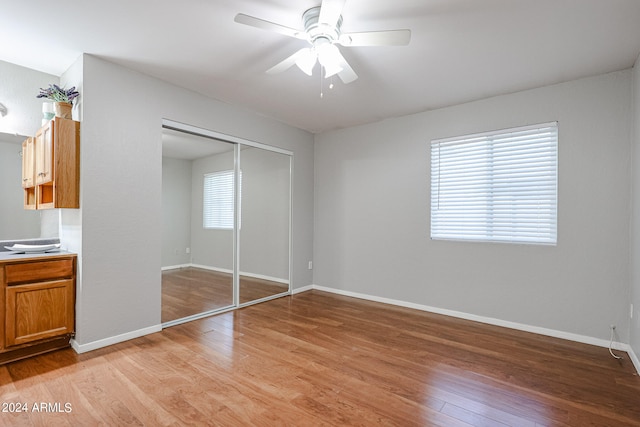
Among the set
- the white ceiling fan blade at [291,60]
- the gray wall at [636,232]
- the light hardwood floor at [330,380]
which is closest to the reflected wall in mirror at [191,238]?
the light hardwood floor at [330,380]

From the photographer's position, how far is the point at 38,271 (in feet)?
8.55

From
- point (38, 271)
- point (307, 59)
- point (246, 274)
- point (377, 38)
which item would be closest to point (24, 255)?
point (38, 271)

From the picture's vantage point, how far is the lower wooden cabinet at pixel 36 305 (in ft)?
8.04

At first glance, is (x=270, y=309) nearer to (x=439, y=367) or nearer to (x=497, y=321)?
(x=439, y=367)

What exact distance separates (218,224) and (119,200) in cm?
122

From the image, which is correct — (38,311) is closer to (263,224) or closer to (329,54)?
(263,224)

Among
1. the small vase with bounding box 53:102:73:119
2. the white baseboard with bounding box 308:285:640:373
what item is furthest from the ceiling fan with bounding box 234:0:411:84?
the white baseboard with bounding box 308:285:640:373

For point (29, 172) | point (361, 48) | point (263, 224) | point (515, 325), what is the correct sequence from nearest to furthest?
point (361, 48)
point (29, 172)
point (515, 325)
point (263, 224)

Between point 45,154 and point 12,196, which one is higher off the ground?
point 45,154

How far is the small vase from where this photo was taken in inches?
107

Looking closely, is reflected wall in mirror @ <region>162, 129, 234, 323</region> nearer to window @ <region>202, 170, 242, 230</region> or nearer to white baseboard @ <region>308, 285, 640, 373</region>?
window @ <region>202, 170, 242, 230</region>

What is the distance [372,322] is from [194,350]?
1.90 meters

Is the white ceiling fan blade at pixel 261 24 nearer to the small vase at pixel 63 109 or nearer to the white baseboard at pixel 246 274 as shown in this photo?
the small vase at pixel 63 109

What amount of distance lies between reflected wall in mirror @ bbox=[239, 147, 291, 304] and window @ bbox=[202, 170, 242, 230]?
0.17 meters
